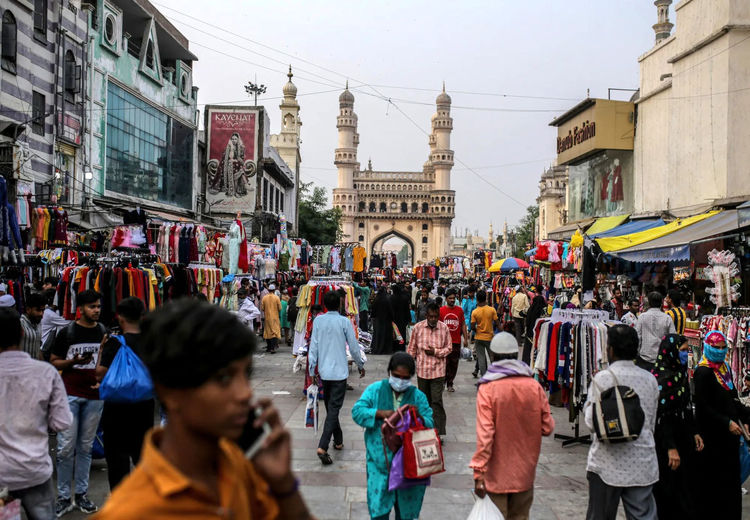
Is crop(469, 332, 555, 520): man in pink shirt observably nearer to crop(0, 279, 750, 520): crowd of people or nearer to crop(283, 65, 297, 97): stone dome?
crop(0, 279, 750, 520): crowd of people

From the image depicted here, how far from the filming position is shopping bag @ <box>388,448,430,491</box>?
13.2 ft

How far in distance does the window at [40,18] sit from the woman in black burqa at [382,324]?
9811 mm

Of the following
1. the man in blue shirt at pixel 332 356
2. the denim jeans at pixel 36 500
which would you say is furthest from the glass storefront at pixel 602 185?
the denim jeans at pixel 36 500

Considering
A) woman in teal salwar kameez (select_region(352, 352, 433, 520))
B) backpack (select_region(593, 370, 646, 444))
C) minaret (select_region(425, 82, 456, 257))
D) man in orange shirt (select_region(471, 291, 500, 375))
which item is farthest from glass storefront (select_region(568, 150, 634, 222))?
minaret (select_region(425, 82, 456, 257))

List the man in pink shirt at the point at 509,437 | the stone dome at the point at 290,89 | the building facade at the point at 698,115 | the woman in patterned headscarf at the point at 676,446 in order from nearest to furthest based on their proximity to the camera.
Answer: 1. the man in pink shirt at the point at 509,437
2. the woman in patterned headscarf at the point at 676,446
3. the building facade at the point at 698,115
4. the stone dome at the point at 290,89

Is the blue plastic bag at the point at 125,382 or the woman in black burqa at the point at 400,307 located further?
the woman in black burqa at the point at 400,307

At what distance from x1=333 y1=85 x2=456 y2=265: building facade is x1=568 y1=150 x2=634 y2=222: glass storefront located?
71463mm

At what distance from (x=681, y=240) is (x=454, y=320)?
347cm

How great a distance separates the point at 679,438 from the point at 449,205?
91921mm

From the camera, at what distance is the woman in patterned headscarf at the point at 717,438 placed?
15.3 ft

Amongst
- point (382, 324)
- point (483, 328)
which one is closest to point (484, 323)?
point (483, 328)

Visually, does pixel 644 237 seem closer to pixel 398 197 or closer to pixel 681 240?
pixel 681 240

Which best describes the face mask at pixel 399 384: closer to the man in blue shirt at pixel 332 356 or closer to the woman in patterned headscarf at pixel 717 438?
the woman in patterned headscarf at pixel 717 438

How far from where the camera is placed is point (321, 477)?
19.6 feet
